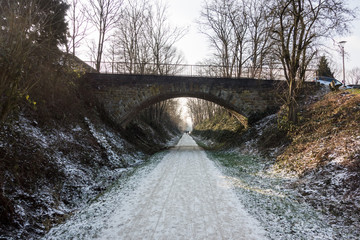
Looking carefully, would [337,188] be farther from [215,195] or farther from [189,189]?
[189,189]

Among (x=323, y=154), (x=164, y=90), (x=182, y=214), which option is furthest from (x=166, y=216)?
(x=164, y=90)

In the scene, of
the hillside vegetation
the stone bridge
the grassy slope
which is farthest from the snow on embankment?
the grassy slope

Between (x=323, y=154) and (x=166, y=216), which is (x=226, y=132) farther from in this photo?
(x=166, y=216)

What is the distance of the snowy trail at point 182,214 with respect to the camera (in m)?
3.79

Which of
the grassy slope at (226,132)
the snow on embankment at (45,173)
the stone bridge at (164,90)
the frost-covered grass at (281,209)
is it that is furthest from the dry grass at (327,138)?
the snow on embankment at (45,173)

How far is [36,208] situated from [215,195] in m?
4.24

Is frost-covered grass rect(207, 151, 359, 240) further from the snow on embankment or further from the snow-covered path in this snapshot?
the snow on embankment

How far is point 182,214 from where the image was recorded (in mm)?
4539

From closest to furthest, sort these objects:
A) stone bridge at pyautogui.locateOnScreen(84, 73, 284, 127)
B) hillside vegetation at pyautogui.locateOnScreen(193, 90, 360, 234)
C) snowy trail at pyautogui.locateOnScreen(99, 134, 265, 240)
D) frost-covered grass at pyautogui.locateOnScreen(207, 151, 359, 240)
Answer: snowy trail at pyautogui.locateOnScreen(99, 134, 265, 240), frost-covered grass at pyautogui.locateOnScreen(207, 151, 359, 240), hillside vegetation at pyautogui.locateOnScreen(193, 90, 360, 234), stone bridge at pyautogui.locateOnScreen(84, 73, 284, 127)

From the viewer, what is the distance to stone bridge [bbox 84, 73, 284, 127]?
51.8ft

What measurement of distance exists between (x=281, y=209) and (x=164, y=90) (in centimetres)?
1239

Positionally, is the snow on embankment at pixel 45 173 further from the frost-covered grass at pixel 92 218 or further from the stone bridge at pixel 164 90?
the stone bridge at pixel 164 90

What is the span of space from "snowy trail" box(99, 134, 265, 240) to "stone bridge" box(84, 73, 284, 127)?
32.3 ft

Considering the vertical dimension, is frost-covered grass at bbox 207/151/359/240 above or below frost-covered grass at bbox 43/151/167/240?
below
